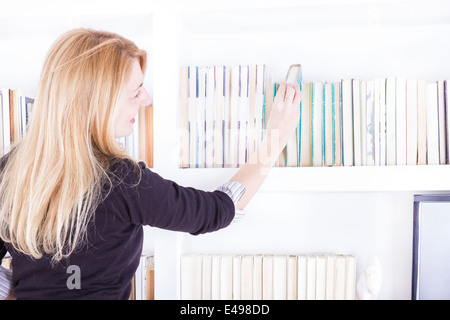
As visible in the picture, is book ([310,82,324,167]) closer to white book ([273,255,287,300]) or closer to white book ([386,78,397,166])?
white book ([386,78,397,166])

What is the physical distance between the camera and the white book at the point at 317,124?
3.51 ft

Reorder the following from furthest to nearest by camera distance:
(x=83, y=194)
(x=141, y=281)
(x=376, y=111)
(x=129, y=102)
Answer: (x=141, y=281) → (x=376, y=111) → (x=129, y=102) → (x=83, y=194)

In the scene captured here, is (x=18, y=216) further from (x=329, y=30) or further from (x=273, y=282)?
(x=329, y=30)

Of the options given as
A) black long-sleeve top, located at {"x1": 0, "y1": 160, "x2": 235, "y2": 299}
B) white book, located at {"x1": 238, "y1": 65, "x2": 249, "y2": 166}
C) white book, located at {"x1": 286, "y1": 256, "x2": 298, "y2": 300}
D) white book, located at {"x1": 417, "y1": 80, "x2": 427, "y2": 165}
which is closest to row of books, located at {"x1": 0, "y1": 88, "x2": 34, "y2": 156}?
black long-sleeve top, located at {"x1": 0, "y1": 160, "x2": 235, "y2": 299}

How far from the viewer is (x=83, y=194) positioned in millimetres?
830

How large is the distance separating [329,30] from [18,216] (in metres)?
0.97

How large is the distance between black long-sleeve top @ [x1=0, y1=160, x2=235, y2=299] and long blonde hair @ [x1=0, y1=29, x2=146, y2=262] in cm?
3

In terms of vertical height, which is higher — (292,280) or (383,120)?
(383,120)

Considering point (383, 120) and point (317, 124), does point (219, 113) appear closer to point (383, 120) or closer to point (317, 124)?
point (317, 124)

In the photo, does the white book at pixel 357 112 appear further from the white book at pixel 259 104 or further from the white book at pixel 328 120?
the white book at pixel 259 104

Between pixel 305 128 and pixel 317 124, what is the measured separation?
0.10 ft

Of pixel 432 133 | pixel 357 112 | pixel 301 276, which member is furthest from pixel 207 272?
pixel 432 133

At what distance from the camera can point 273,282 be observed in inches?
44.4
